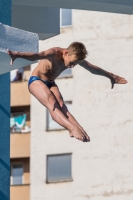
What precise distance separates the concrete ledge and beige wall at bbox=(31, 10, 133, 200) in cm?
2536

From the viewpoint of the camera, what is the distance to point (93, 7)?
16.8 meters

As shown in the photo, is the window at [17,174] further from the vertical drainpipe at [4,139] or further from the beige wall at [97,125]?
the vertical drainpipe at [4,139]

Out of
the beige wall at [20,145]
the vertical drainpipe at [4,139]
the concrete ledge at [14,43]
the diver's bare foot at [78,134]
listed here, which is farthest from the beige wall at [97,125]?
the diver's bare foot at [78,134]

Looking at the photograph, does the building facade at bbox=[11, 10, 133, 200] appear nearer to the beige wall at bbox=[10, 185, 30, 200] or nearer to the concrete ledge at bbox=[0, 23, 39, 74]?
the beige wall at bbox=[10, 185, 30, 200]

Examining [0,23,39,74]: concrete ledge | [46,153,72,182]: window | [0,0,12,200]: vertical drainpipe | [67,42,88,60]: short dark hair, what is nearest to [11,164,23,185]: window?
[46,153,72,182]: window

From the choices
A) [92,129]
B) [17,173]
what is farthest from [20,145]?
[92,129]

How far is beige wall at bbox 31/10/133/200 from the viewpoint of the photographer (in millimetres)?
39500

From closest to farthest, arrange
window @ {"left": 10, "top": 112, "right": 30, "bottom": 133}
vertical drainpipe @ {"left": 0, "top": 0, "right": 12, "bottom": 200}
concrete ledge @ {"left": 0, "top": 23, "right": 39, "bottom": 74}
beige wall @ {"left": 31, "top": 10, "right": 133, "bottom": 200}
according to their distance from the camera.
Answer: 1. concrete ledge @ {"left": 0, "top": 23, "right": 39, "bottom": 74}
2. vertical drainpipe @ {"left": 0, "top": 0, "right": 12, "bottom": 200}
3. beige wall @ {"left": 31, "top": 10, "right": 133, "bottom": 200}
4. window @ {"left": 10, "top": 112, "right": 30, "bottom": 133}

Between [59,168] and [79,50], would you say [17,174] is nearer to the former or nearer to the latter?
[59,168]

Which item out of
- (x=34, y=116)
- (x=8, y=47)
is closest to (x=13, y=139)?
(x=34, y=116)

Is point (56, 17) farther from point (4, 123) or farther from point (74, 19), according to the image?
point (74, 19)

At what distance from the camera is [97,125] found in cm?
3997

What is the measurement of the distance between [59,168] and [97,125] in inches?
104

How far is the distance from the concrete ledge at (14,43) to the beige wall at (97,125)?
998 inches
